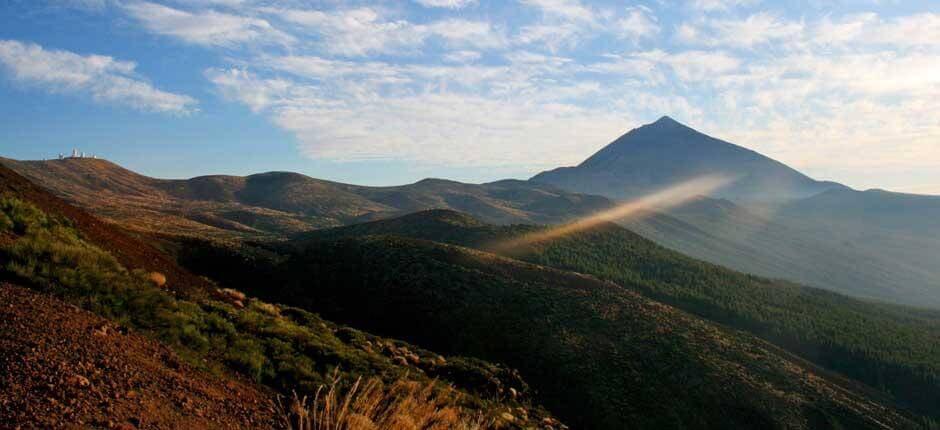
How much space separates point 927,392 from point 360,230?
6004 centimetres

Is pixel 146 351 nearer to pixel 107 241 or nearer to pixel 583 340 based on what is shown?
pixel 107 241

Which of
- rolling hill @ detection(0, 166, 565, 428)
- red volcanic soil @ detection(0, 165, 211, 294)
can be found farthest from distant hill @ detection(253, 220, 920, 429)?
red volcanic soil @ detection(0, 165, 211, 294)

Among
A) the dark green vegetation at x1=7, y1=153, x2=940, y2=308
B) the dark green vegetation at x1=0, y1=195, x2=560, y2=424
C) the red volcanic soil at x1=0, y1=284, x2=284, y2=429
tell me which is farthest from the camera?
the dark green vegetation at x1=7, y1=153, x2=940, y2=308

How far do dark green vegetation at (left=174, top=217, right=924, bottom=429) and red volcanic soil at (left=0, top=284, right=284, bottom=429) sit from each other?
52.7 feet

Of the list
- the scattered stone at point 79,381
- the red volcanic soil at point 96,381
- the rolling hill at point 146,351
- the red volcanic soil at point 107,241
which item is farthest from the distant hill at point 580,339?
the scattered stone at point 79,381

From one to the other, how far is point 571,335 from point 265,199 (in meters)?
146

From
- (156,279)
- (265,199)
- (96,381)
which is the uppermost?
(265,199)

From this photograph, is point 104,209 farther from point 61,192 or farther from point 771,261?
point 771,261

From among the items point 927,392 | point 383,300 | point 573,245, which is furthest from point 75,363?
point 573,245

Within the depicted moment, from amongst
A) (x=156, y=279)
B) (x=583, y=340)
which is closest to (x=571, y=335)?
(x=583, y=340)

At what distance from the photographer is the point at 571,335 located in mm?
28547

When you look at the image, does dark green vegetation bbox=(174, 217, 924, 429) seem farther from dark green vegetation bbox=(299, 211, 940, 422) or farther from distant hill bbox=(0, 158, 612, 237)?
distant hill bbox=(0, 158, 612, 237)

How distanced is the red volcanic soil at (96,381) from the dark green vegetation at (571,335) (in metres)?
16.0

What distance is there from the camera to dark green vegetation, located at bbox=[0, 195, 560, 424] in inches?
387
